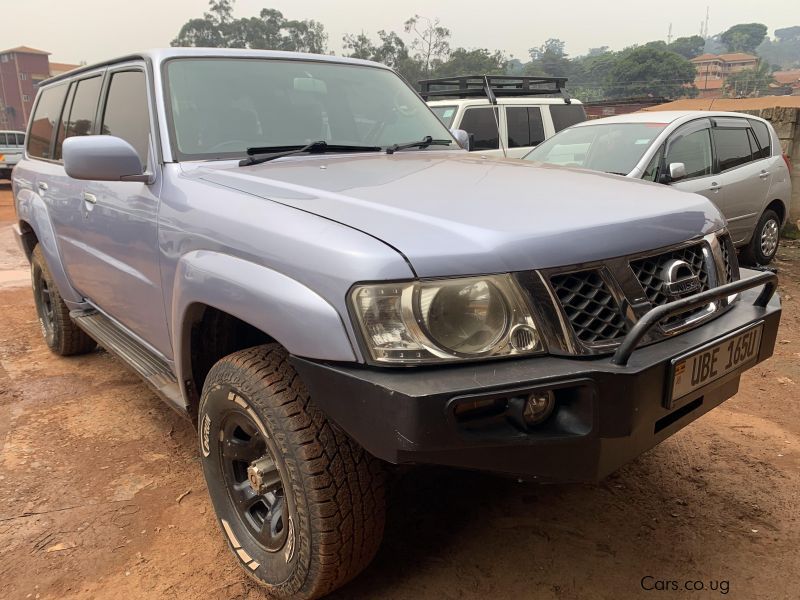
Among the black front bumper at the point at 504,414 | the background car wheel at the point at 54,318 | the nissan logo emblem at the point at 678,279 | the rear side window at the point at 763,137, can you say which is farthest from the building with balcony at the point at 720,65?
the black front bumper at the point at 504,414

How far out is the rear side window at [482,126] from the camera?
30.6 feet

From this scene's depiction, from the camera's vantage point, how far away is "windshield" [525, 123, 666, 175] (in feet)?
20.2

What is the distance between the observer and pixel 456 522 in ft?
8.24

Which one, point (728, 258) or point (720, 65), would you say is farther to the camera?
point (720, 65)

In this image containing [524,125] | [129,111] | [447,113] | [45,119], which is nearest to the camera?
[129,111]

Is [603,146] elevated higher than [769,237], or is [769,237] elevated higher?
[603,146]

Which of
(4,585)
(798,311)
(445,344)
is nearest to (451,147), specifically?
(445,344)

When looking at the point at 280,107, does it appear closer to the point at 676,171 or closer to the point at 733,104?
the point at 676,171

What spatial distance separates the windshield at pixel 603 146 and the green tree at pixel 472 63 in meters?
34.7

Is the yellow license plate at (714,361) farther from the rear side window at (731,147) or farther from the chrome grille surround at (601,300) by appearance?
A: the rear side window at (731,147)

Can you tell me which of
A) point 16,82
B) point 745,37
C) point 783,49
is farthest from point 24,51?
point 783,49

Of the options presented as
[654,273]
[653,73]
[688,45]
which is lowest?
[654,273]

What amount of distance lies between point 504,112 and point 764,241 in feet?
13.4

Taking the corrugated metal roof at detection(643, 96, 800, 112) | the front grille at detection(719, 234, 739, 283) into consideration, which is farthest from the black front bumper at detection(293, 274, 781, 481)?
the corrugated metal roof at detection(643, 96, 800, 112)
